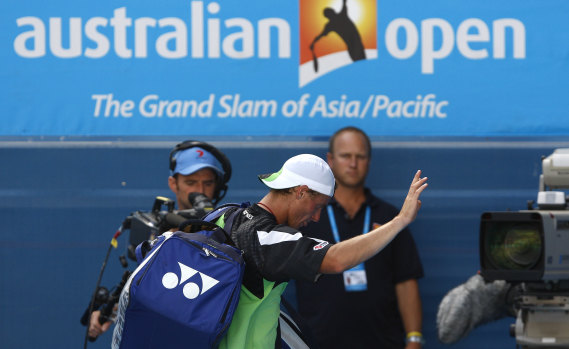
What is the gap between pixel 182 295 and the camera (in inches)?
111

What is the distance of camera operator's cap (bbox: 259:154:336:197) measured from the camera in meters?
3.10

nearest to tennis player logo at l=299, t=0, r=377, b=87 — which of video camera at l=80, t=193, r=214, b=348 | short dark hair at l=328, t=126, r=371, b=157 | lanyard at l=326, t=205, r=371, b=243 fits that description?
short dark hair at l=328, t=126, r=371, b=157

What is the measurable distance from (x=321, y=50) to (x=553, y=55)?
3.91 ft

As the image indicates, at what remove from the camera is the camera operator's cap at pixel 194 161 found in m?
4.20

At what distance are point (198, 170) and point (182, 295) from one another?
56.8 inches

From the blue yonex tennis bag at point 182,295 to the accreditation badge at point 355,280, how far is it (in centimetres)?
182

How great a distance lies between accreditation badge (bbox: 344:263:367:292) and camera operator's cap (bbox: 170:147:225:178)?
2.88 feet

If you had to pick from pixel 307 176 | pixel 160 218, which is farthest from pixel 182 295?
pixel 160 218

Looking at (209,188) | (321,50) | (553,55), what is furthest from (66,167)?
(553,55)

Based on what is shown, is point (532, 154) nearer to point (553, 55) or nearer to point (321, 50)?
point (553, 55)

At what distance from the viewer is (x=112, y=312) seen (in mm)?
4105

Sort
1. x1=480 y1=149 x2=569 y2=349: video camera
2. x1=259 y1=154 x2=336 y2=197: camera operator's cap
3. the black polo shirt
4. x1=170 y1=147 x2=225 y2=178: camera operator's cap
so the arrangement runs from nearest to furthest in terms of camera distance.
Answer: x1=259 y1=154 x2=336 y2=197: camera operator's cap → x1=480 y1=149 x2=569 y2=349: video camera → x1=170 y1=147 x2=225 y2=178: camera operator's cap → the black polo shirt

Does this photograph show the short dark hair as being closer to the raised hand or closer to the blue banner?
the blue banner

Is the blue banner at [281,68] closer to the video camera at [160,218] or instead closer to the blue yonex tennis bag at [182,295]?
the video camera at [160,218]
